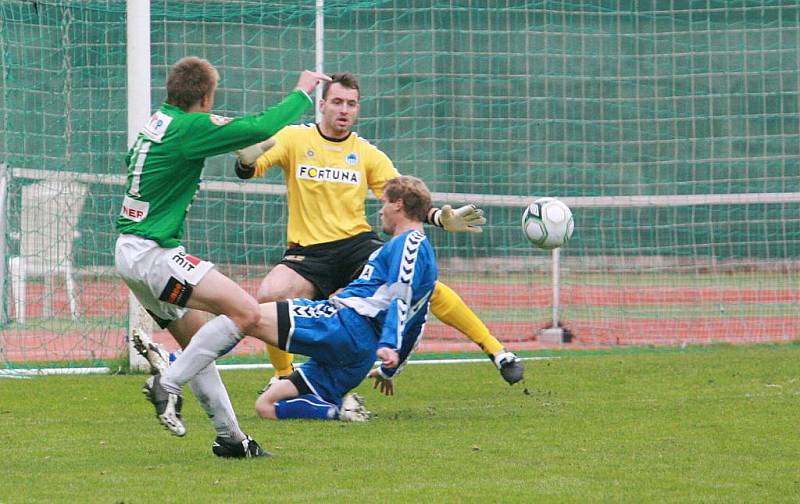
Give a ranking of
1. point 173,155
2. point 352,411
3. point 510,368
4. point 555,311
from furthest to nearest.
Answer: point 555,311, point 510,368, point 352,411, point 173,155

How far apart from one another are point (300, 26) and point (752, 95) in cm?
437

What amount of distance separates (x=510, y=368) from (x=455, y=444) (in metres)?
1.87

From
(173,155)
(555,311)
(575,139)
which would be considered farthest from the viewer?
(555,311)

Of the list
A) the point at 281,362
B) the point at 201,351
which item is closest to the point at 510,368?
the point at 281,362

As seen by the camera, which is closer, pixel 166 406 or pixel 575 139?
pixel 166 406

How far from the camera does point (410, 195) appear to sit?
7.53m

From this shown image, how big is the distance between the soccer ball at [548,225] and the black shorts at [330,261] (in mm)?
1035

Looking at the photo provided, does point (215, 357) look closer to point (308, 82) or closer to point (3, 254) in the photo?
point (308, 82)

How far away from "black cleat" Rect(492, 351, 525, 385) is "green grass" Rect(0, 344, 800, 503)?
0.18 m

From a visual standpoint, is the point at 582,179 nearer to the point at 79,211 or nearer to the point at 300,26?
the point at 300,26

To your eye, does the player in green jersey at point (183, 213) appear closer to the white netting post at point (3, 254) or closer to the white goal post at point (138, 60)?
the white goal post at point (138, 60)

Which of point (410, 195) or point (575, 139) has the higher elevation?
point (575, 139)

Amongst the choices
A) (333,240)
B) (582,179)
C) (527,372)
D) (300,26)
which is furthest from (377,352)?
(582,179)

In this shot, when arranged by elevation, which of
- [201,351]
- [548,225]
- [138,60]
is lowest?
[201,351]
